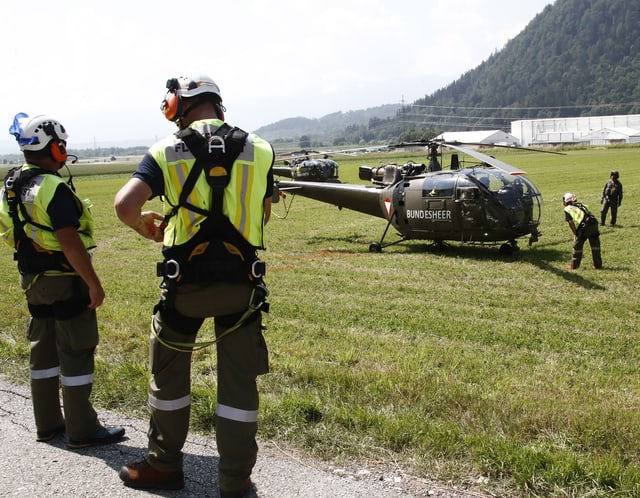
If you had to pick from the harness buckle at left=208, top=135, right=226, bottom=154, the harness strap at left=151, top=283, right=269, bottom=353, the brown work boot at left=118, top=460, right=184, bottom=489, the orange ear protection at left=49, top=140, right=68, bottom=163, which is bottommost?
the brown work boot at left=118, top=460, right=184, bottom=489

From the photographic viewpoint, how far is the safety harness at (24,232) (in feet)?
13.0

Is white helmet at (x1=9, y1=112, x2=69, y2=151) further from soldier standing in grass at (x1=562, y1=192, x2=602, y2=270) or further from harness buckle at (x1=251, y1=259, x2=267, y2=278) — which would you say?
soldier standing in grass at (x1=562, y1=192, x2=602, y2=270)

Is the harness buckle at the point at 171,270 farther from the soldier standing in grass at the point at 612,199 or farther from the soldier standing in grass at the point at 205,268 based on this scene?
the soldier standing in grass at the point at 612,199

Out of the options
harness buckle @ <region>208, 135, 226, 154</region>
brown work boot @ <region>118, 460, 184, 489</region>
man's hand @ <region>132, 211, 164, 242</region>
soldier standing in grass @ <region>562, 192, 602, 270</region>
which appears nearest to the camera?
harness buckle @ <region>208, 135, 226, 154</region>

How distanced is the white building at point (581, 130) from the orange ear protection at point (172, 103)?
128m

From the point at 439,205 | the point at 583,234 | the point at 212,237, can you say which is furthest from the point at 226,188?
the point at 439,205

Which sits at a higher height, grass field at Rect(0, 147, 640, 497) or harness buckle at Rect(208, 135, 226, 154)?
harness buckle at Rect(208, 135, 226, 154)

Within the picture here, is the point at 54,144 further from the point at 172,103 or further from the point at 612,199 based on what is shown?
the point at 612,199

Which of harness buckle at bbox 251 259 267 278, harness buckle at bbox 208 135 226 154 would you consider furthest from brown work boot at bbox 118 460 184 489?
harness buckle at bbox 208 135 226 154

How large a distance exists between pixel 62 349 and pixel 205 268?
156cm

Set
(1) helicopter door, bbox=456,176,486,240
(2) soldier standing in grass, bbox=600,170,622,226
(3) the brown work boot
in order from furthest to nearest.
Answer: (2) soldier standing in grass, bbox=600,170,622,226
(1) helicopter door, bbox=456,176,486,240
(3) the brown work boot

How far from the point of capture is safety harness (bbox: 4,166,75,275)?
397 centimetres

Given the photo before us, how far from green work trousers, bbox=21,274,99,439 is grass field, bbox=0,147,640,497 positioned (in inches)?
23.7

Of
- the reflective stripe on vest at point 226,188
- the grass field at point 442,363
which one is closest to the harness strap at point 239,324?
the reflective stripe on vest at point 226,188
